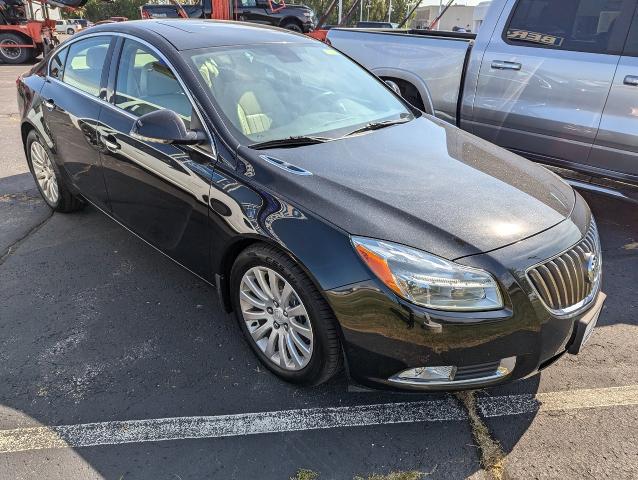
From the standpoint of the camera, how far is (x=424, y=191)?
2451mm

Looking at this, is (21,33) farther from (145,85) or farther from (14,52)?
(145,85)

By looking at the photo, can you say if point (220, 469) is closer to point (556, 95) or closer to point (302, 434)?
point (302, 434)

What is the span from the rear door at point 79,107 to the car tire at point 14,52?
541 inches

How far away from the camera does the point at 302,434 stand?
2.39m

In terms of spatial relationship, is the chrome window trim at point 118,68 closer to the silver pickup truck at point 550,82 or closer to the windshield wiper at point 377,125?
the windshield wiper at point 377,125

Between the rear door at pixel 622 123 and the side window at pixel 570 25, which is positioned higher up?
the side window at pixel 570 25

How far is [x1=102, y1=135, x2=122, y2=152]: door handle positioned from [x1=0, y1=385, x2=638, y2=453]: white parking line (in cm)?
172

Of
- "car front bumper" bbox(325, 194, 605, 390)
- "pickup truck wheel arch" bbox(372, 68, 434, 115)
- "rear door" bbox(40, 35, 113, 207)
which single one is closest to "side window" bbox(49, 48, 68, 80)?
"rear door" bbox(40, 35, 113, 207)

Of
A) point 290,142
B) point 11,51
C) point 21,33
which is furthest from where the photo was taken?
point 11,51

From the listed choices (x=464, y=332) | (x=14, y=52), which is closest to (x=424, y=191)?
(x=464, y=332)

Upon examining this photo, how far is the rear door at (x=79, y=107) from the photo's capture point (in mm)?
3562

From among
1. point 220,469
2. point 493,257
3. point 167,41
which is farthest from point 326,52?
point 220,469

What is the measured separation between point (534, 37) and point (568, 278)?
305cm

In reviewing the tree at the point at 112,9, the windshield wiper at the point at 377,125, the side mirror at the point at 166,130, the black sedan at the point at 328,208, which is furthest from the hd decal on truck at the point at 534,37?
the tree at the point at 112,9
